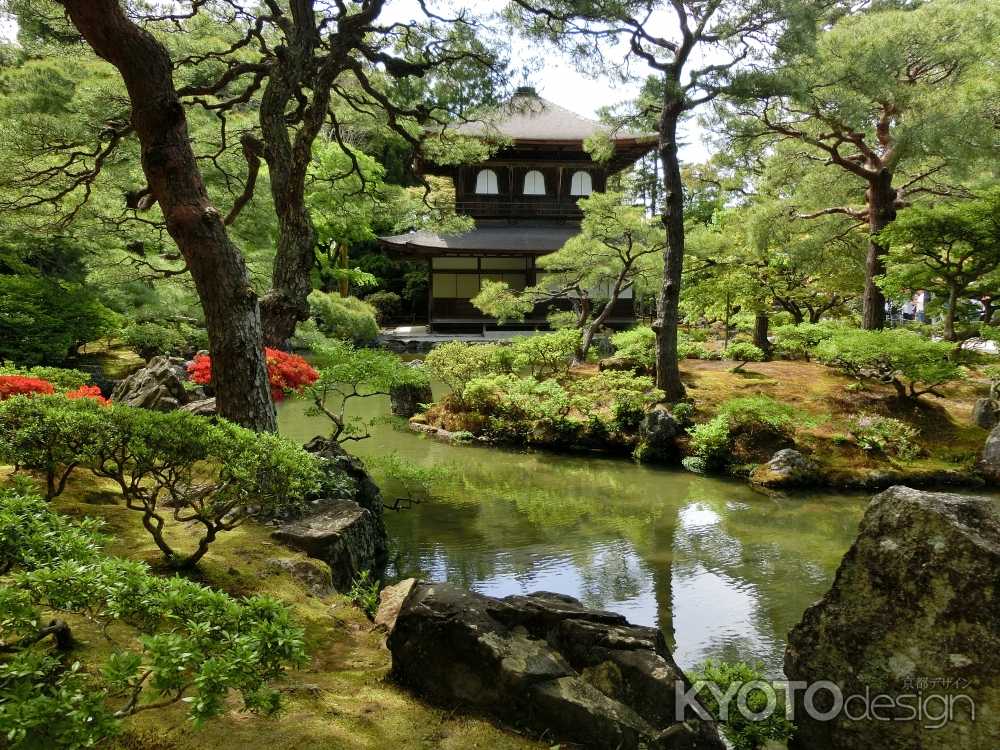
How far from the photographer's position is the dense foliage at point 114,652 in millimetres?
1676

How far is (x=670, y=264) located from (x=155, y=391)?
7343mm

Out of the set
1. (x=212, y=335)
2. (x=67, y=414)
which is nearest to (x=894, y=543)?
(x=67, y=414)

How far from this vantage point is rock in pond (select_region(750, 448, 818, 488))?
25.8 feet

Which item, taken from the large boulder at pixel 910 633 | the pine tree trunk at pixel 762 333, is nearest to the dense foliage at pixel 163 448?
the large boulder at pixel 910 633

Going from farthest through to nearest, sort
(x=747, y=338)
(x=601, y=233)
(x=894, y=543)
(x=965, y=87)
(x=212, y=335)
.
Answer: (x=747, y=338) < (x=601, y=233) < (x=965, y=87) < (x=212, y=335) < (x=894, y=543)

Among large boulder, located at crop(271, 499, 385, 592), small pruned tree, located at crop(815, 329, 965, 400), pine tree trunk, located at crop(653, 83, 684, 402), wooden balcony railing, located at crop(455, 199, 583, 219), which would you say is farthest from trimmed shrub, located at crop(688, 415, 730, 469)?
wooden balcony railing, located at crop(455, 199, 583, 219)

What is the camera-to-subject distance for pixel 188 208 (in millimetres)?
4559

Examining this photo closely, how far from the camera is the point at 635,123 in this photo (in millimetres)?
10586

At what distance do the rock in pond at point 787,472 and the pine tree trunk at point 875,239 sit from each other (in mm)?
3910

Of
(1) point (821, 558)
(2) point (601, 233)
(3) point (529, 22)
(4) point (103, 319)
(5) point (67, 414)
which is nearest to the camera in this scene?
(5) point (67, 414)

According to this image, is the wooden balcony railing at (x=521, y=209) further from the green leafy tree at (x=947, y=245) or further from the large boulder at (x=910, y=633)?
the large boulder at (x=910, y=633)

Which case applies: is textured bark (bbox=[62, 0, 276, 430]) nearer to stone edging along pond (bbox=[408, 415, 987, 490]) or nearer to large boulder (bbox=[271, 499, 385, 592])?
large boulder (bbox=[271, 499, 385, 592])

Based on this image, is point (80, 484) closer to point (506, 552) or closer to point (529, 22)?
point (506, 552)

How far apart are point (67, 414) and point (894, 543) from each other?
13.7 ft
